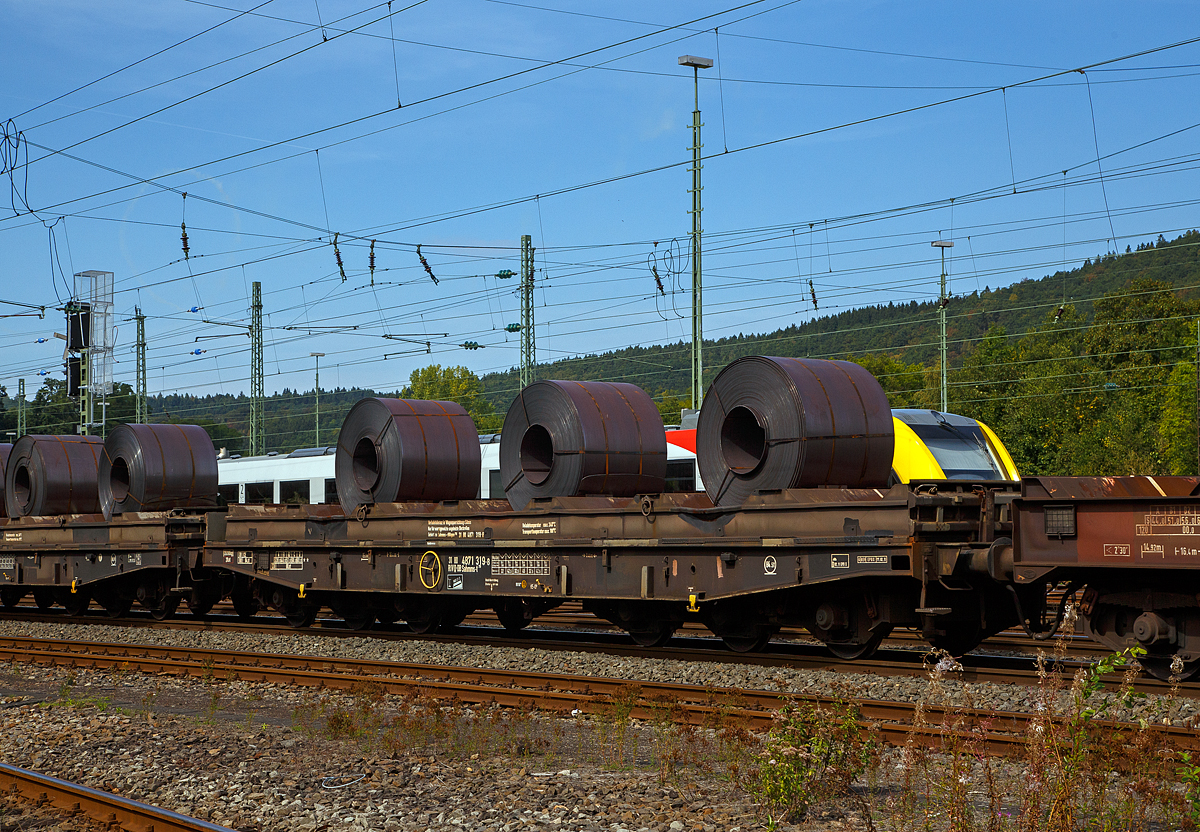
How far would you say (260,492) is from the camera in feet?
99.8

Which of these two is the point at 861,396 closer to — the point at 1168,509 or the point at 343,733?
the point at 1168,509

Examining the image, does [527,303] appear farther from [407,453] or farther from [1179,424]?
[1179,424]

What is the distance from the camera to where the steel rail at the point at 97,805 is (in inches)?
260

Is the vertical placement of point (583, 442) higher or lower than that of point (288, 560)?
higher

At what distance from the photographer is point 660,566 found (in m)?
13.4

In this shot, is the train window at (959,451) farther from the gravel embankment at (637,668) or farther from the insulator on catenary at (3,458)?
the insulator on catenary at (3,458)

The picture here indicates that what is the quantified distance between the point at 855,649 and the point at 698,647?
299 cm

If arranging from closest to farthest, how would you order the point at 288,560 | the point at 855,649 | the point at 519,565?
the point at 855,649 < the point at 519,565 < the point at 288,560

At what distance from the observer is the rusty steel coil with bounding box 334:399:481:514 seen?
17344mm

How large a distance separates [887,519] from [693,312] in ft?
49.5

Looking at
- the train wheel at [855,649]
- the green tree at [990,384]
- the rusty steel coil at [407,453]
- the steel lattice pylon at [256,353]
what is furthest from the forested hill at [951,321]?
the train wheel at [855,649]

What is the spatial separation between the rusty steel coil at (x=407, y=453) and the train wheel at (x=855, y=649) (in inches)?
278

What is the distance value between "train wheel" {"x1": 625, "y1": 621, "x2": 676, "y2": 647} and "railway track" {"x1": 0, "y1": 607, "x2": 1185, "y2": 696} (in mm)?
141

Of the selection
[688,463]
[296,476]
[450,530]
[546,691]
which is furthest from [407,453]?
[296,476]
